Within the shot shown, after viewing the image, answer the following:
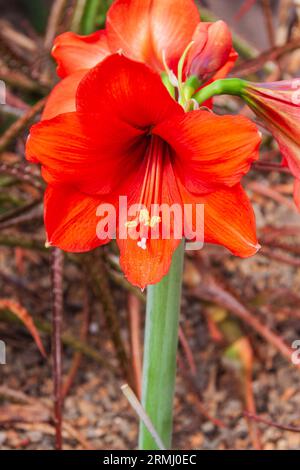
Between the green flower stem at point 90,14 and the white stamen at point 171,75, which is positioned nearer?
the white stamen at point 171,75

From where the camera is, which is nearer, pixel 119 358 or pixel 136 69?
pixel 136 69

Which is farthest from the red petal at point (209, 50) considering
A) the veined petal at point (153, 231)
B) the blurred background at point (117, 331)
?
the blurred background at point (117, 331)

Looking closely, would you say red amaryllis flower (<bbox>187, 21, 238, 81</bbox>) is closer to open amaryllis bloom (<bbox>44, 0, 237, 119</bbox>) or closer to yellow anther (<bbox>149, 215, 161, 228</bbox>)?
open amaryllis bloom (<bbox>44, 0, 237, 119</bbox>)

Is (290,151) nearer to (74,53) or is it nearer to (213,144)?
(213,144)

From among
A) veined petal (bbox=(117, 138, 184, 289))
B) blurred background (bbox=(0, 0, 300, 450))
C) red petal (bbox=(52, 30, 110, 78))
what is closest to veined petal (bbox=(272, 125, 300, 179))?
veined petal (bbox=(117, 138, 184, 289))

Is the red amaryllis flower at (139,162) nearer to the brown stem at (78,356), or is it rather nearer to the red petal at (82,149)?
the red petal at (82,149)

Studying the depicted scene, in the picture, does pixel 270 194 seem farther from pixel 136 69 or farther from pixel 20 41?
pixel 136 69

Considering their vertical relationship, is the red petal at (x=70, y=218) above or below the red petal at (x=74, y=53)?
below

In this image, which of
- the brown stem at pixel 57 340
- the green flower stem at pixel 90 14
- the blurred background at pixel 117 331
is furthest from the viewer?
the green flower stem at pixel 90 14
